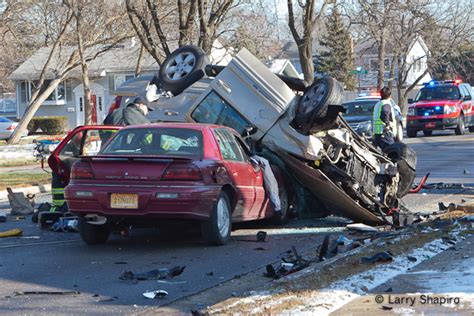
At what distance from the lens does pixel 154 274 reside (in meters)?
8.25

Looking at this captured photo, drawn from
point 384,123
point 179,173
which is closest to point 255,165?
point 179,173

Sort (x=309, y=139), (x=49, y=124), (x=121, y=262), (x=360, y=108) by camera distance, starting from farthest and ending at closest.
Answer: (x=49, y=124), (x=360, y=108), (x=309, y=139), (x=121, y=262)

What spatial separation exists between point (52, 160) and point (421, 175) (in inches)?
383

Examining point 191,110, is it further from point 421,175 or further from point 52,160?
point 421,175

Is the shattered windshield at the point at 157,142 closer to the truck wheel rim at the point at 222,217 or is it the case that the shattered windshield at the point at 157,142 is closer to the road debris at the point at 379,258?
the truck wheel rim at the point at 222,217

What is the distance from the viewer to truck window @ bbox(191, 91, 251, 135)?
39.1 ft

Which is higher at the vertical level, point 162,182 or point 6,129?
point 162,182

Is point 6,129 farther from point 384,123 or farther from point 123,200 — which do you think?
point 123,200

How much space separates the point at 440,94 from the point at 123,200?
29.3 meters

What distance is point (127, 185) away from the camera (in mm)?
9555

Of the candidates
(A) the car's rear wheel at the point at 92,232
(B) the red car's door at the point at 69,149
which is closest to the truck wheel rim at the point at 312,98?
(B) the red car's door at the point at 69,149

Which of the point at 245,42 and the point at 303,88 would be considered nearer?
the point at 303,88

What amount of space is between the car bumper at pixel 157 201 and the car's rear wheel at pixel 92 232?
475 millimetres

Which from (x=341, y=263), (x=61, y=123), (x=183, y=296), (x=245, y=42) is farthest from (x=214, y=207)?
(x=61, y=123)
